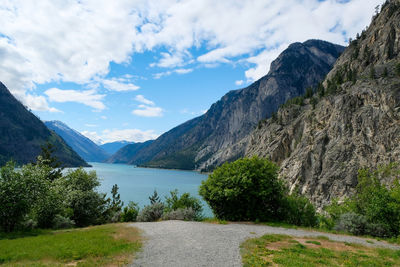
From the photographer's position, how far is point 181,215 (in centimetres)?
2377

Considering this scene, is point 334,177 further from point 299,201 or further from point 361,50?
point 361,50

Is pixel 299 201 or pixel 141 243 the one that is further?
pixel 299 201

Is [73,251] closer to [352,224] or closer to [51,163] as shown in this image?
[352,224]

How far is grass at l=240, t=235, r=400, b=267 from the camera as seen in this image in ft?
34.3

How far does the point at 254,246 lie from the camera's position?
43.0 feet

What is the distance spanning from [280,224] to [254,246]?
29.2 ft

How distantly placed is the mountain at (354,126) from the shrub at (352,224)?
42.9 metres

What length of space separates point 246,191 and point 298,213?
17.9ft

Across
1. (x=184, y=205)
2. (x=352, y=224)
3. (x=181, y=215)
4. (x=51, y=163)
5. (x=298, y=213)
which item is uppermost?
(x=51, y=163)

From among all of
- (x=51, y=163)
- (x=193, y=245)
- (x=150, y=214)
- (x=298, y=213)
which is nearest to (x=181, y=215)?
(x=150, y=214)

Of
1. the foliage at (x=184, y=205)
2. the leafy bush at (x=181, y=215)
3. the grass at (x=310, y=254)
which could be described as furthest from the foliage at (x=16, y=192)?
the grass at (x=310, y=254)

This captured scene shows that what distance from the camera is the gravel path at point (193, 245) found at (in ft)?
34.7

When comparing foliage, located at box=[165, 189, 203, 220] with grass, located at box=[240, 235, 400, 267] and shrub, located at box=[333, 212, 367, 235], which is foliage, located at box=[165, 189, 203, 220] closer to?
grass, located at box=[240, 235, 400, 267]

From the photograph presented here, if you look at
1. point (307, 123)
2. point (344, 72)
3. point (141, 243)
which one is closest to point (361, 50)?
point (344, 72)
